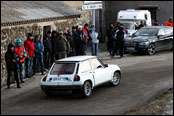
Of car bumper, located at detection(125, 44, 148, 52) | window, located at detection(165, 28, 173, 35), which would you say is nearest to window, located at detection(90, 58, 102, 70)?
car bumper, located at detection(125, 44, 148, 52)

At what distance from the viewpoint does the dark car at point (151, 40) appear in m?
24.8

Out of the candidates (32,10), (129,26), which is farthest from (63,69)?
(129,26)

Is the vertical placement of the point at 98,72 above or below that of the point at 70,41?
below

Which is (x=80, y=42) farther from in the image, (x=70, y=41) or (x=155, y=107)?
(x=155, y=107)

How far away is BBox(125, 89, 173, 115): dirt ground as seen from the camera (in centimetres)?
1260

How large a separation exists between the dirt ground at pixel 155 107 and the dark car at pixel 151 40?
9.95 meters

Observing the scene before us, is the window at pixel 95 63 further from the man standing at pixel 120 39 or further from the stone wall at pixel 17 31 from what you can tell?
the man standing at pixel 120 39

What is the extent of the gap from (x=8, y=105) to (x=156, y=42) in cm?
1272

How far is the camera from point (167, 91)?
1558 centimetres

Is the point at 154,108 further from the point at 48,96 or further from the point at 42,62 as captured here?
the point at 42,62

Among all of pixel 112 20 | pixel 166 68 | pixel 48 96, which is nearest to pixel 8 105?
pixel 48 96

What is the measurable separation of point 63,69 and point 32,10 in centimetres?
921

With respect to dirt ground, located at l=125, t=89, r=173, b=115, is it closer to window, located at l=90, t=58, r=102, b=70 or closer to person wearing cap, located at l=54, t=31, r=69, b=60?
window, located at l=90, t=58, r=102, b=70

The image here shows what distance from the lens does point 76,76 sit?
14.7 meters
